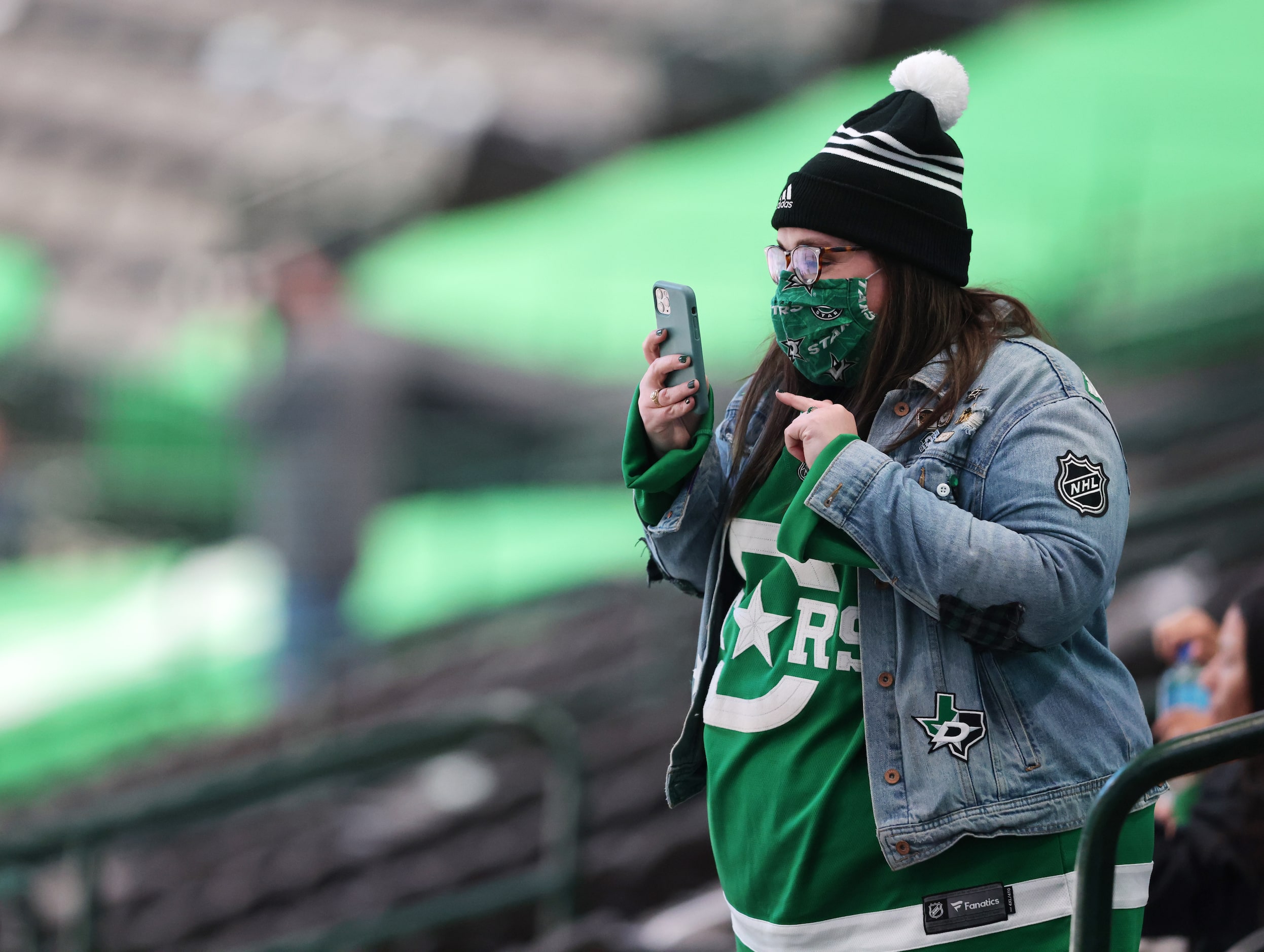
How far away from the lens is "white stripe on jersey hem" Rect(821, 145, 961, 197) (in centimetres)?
168

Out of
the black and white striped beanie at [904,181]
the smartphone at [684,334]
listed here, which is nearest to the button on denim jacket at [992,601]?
the black and white striped beanie at [904,181]

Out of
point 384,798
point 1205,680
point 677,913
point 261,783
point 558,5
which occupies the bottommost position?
point 384,798

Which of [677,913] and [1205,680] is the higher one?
[1205,680]

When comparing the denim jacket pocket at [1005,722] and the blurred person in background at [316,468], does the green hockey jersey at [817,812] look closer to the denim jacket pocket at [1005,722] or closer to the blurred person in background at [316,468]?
the denim jacket pocket at [1005,722]

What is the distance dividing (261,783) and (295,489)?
3.09 metres

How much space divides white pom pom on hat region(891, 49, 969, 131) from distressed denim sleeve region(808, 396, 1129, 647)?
0.42 metres

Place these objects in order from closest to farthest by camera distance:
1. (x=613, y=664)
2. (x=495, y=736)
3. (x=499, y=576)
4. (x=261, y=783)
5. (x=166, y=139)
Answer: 1. (x=261, y=783)
2. (x=495, y=736)
3. (x=613, y=664)
4. (x=499, y=576)
5. (x=166, y=139)

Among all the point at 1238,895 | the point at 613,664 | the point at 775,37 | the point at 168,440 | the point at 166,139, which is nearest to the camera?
the point at 1238,895

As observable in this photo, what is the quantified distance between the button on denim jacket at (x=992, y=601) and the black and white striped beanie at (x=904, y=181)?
0.51 feet

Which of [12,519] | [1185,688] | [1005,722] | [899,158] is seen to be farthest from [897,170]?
[12,519]

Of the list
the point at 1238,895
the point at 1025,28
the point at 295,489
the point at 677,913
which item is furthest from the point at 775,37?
the point at 1238,895

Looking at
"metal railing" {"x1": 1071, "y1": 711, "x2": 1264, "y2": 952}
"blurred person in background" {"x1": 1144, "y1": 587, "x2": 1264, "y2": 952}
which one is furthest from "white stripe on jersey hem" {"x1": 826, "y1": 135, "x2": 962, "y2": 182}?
"blurred person in background" {"x1": 1144, "y1": 587, "x2": 1264, "y2": 952}

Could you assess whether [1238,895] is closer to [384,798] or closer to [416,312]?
[384,798]

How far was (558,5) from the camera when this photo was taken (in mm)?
18188
